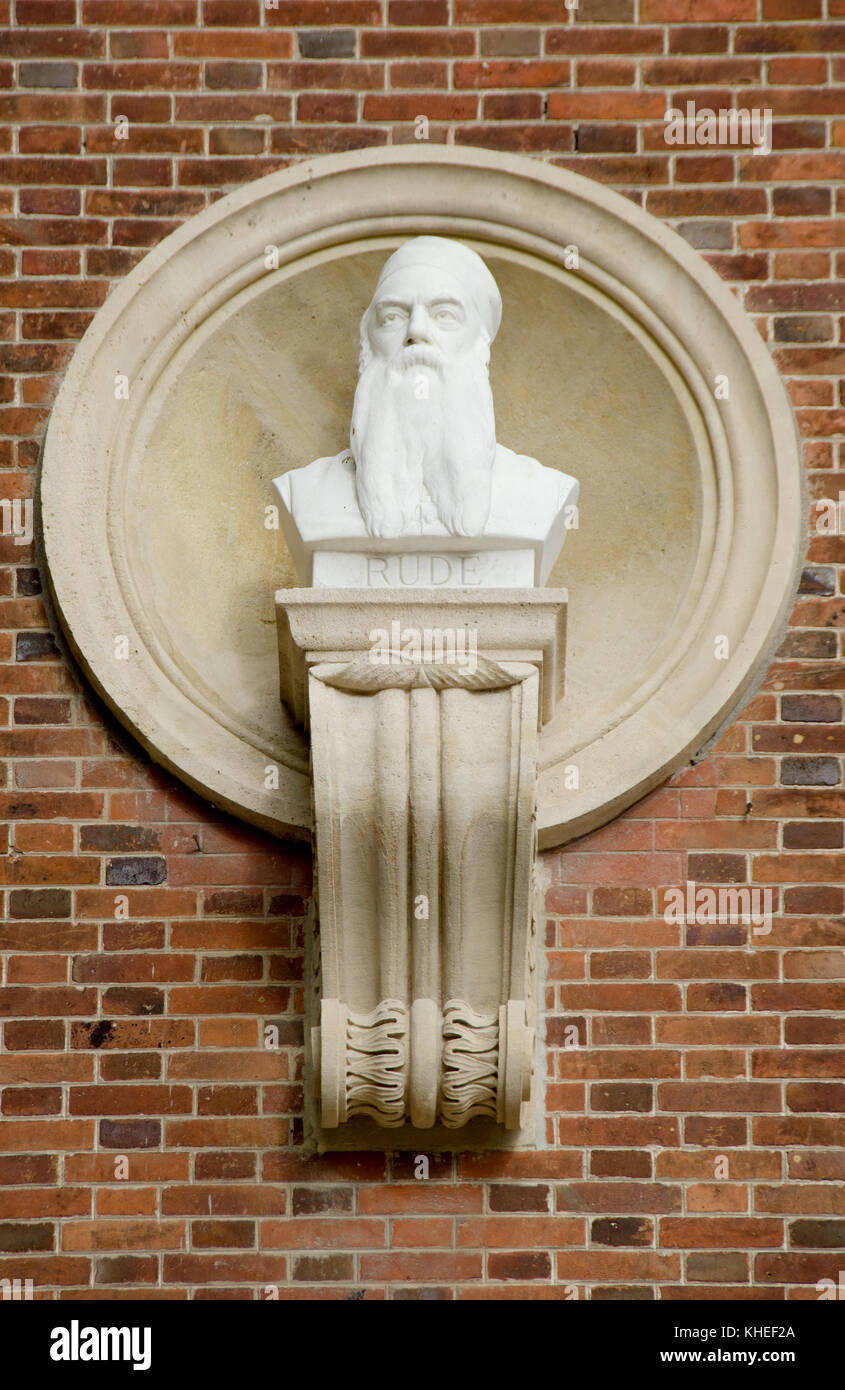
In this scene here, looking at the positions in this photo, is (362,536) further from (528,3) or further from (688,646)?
(528,3)

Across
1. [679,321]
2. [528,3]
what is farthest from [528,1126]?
[528,3]

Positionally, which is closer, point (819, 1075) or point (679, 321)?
point (819, 1075)

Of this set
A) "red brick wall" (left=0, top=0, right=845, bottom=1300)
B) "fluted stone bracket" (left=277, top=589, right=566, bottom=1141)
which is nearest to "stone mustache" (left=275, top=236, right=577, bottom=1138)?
"fluted stone bracket" (left=277, top=589, right=566, bottom=1141)

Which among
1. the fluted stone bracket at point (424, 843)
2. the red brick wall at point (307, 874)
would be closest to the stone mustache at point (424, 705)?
the fluted stone bracket at point (424, 843)

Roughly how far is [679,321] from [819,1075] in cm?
152

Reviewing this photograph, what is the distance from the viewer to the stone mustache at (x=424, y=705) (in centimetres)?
380

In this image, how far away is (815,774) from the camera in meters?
4.15

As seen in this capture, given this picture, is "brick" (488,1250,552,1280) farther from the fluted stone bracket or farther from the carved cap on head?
the carved cap on head

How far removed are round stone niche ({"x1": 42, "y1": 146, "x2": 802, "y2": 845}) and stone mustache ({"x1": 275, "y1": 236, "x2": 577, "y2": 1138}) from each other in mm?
267

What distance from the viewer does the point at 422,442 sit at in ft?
13.1

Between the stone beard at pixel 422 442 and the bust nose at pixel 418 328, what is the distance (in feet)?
0.04

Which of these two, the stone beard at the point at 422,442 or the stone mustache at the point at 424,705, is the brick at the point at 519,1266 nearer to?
the stone mustache at the point at 424,705

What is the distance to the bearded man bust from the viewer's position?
3.92 meters

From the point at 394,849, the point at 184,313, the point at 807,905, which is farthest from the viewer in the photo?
the point at 184,313
